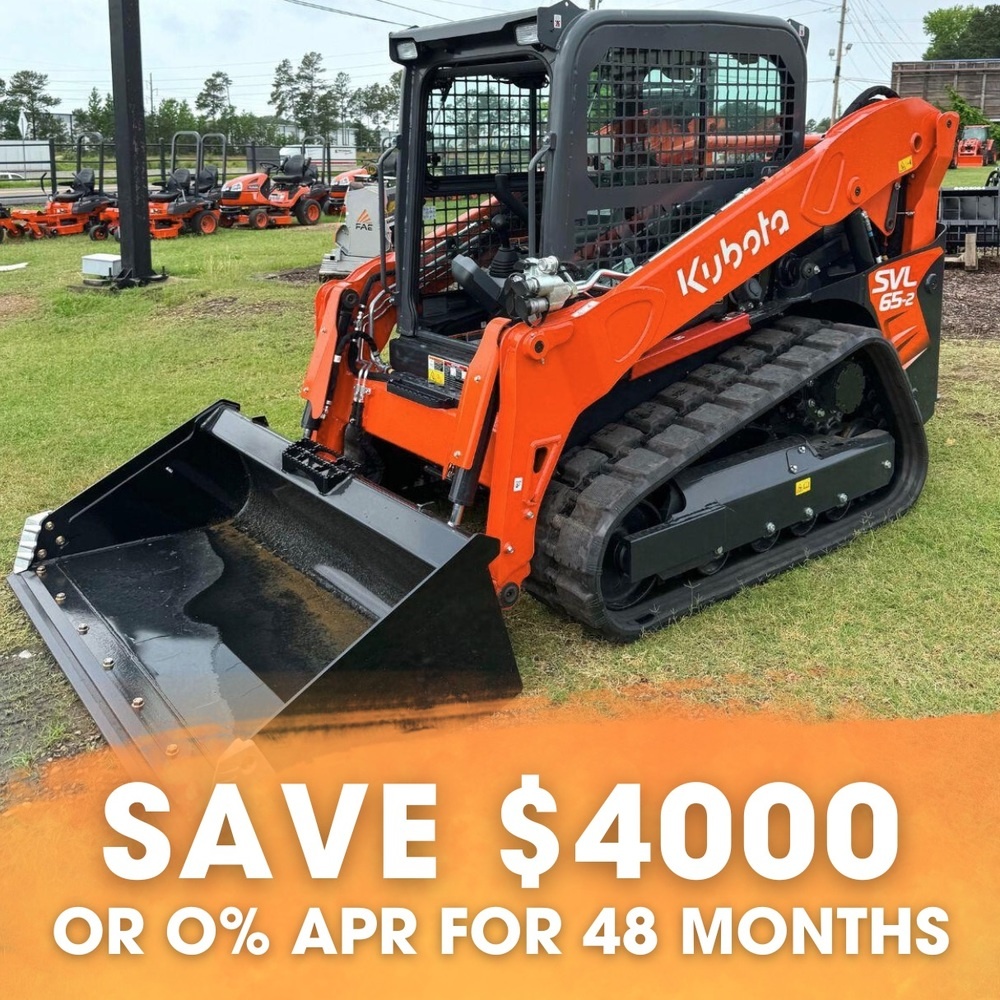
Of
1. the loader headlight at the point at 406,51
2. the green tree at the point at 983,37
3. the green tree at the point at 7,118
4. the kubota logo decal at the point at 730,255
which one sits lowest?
the kubota logo decal at the point at 730,255

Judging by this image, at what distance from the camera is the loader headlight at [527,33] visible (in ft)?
12.1

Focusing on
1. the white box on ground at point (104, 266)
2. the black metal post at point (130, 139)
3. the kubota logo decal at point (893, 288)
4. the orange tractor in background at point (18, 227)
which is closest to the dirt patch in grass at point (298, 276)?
the black metal post at point (130, 139)

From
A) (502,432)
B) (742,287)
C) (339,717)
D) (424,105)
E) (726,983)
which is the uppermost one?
(424,105)

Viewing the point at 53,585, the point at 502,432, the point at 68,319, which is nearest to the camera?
the point at 502,432

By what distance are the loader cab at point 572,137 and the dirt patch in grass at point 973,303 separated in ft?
16.2

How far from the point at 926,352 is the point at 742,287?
143 centimetres

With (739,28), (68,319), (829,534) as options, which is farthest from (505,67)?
(68,319)

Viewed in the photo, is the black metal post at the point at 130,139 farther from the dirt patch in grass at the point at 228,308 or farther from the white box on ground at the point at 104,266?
the dirt patch in grass at the point at 228,308

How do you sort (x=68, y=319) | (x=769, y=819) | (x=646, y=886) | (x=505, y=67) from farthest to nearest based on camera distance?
(x=68, y=319) < (x=505, y=67) < (x=769, y=819) < (x=646, y=886)

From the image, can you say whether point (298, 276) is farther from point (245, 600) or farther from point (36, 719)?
point (36, 719)

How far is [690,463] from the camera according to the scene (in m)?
4.09

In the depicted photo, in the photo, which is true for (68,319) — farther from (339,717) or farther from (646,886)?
(646,886)

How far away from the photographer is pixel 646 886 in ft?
9.06

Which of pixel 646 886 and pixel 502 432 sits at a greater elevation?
pixel 502 432
